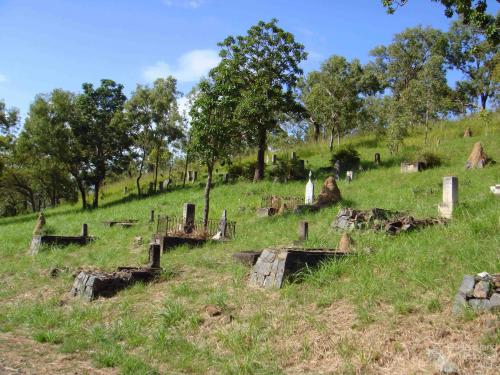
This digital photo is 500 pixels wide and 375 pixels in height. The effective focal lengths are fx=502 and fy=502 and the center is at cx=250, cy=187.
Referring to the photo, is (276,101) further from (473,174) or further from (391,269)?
(391,269)

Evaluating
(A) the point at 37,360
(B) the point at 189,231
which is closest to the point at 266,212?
(B) the point at 189,231

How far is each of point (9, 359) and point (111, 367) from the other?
4.67 ft

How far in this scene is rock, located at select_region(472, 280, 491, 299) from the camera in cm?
603

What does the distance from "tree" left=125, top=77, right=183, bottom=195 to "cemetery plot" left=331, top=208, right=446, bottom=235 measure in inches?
978

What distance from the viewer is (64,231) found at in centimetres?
2284

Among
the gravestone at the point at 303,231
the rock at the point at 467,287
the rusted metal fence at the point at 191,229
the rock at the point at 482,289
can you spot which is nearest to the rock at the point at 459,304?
the rock at the point at 467,287

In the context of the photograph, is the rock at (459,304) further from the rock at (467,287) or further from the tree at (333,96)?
the tree at (333,96)

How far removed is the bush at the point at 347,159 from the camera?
1133 inches

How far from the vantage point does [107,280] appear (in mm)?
10406

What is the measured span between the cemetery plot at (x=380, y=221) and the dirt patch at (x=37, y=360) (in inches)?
274

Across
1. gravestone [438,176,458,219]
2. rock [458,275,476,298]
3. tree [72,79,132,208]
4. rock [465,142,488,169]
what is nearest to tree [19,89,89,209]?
tree [72,79,132,208]

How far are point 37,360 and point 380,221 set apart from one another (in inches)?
332

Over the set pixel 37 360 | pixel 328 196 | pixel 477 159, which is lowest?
pixel 37 360

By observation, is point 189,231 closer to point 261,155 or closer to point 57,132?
point 261,155
